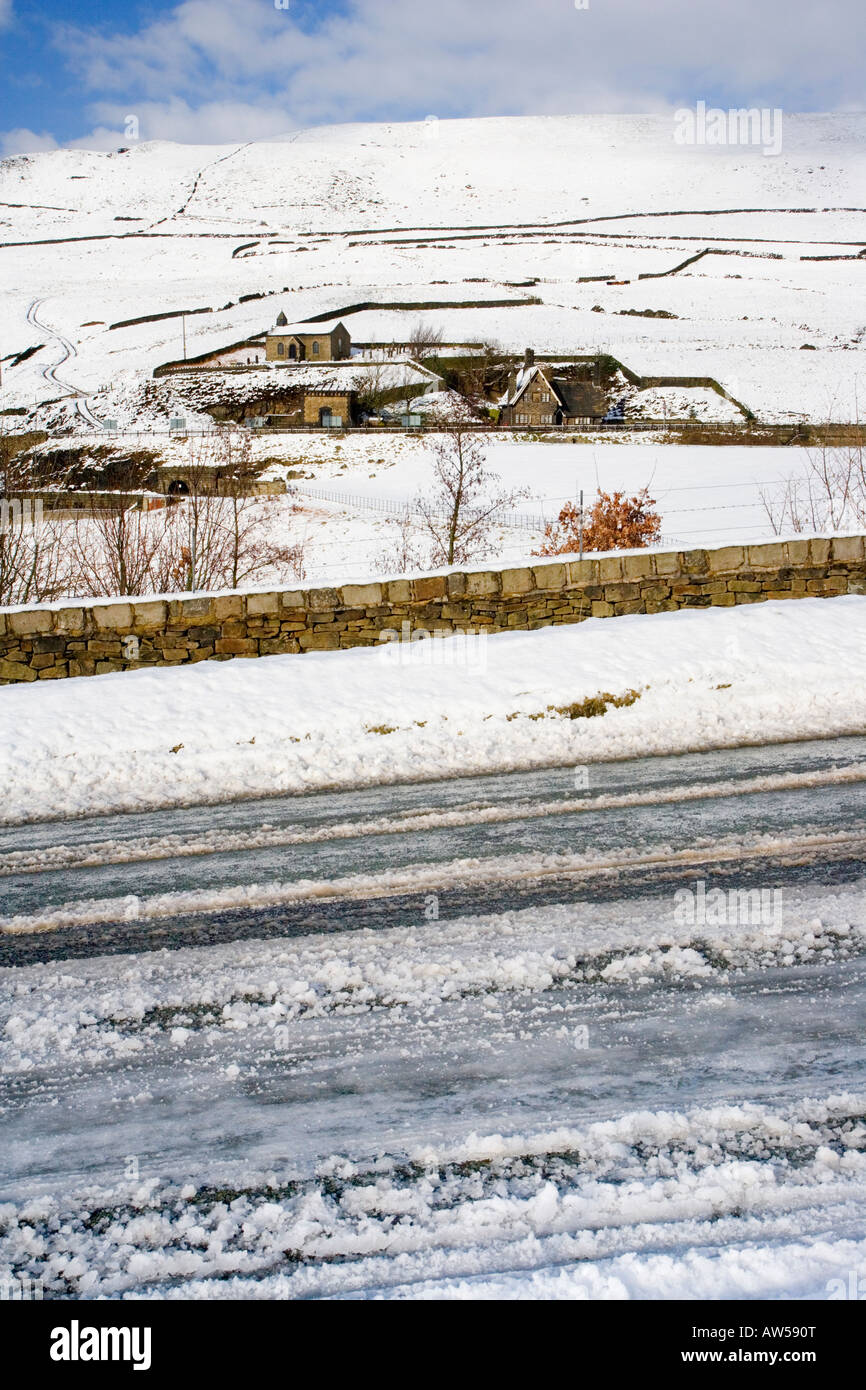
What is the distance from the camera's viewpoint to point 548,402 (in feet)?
191

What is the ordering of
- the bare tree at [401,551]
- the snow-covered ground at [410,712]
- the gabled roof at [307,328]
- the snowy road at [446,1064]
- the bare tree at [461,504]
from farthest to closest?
the gabled roof at [307,328] → the bare tree at [401,551] → the bare tree at [461,504] → the snow-covered ground at [410,712] → the snowy road at [446,1064]

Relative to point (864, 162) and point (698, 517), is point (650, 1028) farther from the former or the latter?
point (864, 162)

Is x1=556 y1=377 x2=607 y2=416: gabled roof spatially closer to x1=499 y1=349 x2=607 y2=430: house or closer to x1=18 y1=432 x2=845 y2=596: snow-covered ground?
x1=499 y1=349 x2=607 y2=430: house

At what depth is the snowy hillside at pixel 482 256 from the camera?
76.1m

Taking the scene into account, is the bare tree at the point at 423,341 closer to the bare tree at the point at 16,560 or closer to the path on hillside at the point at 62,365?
the path on hillside at the point at 62,365

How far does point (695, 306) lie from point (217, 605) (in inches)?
3480

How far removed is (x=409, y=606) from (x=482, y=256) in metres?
123

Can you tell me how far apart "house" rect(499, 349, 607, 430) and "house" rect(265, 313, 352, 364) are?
22.1m

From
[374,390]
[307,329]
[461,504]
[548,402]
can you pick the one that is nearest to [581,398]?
[548,402]

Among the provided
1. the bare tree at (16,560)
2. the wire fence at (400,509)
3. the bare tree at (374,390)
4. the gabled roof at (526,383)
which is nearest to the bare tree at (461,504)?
the wire fence at (400,509)

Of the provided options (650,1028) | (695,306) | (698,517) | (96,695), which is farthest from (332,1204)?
(695,306)

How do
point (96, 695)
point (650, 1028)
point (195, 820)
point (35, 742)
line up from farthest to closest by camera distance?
1. point (96, 695)
2. point (35, 742)
3. point (195, 820)
4. point (650, 1028)

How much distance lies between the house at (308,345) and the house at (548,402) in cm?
2215
